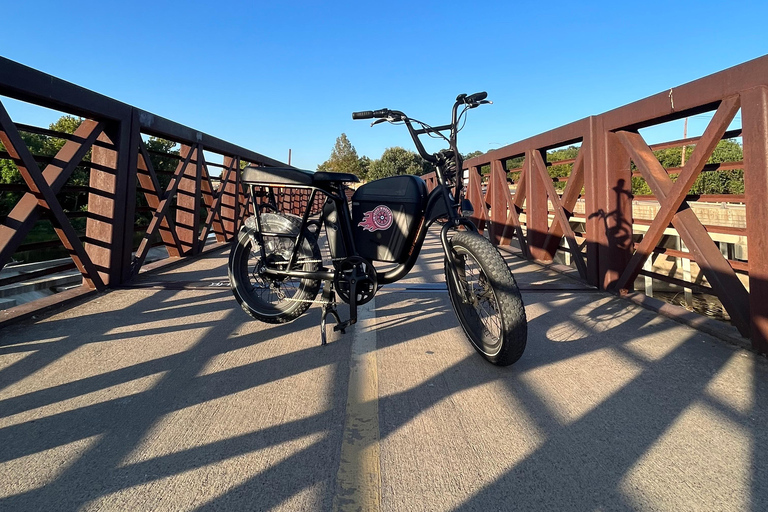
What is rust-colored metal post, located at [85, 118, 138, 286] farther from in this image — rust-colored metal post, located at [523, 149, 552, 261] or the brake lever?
rust-colored metal post, located at [523, 149, 552, 261]

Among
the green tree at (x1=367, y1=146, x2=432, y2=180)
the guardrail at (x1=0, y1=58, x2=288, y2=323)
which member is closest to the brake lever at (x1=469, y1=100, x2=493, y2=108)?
the guardrail at (x1=0, y1=58, x2=288, y2=323)

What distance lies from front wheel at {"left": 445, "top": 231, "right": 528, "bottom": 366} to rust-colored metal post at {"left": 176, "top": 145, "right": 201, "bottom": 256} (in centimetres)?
495

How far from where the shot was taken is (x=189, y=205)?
6332 millimetres

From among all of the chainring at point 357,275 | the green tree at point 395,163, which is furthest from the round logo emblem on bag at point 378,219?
the green tree at point 395,163

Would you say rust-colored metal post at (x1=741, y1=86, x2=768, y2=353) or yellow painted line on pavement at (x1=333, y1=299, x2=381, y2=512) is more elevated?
rust-colored metal post at (x1=741, y1=86, x2=768, y2=353)

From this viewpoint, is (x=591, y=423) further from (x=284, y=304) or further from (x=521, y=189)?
(x=521, y=189)

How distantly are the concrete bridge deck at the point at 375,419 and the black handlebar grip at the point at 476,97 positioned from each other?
1497 mm

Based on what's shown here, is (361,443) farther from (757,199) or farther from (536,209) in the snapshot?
(536,209)

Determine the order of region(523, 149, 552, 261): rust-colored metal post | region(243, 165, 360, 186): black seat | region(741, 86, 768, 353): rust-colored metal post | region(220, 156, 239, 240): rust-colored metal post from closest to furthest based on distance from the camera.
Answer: region(741, 86, 768, 353): rust-colored metal post → region(243, 165, 360, 186): black seat → region(523, 149, 552, 261): rust-colored metal post → region(220, 156, 239, 240): rust-colored metal post

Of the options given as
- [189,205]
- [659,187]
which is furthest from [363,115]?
[189,205]

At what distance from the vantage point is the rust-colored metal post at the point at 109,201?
4145 millimetres

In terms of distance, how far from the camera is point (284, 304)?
10.1ft

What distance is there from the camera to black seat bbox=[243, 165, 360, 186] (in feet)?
9.06

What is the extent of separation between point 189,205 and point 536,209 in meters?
4.89
